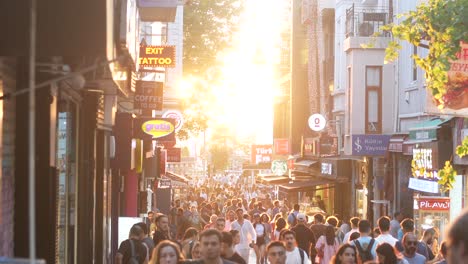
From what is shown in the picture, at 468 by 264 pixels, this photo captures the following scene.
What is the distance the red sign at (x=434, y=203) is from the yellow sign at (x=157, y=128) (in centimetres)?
711

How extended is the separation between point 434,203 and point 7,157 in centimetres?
1345

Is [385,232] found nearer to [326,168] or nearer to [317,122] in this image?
[326,168]

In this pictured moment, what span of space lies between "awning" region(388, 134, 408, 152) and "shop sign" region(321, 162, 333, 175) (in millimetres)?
8738

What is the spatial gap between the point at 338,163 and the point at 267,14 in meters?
28.3

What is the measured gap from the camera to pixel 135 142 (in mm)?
23719

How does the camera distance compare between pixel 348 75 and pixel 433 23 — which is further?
pixel 348 75

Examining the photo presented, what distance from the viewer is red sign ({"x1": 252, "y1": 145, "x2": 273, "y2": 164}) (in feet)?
239

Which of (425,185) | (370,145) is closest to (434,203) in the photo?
(425,185)

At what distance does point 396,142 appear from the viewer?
32125 millimetres

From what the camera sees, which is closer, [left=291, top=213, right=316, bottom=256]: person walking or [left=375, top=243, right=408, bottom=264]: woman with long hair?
[left=375, top=243, right=408, bottom=264]: woman with long hair

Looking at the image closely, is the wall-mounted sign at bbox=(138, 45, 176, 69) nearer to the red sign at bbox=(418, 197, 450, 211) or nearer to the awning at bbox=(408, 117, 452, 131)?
the awning at bbox=(408, 117, 452, 131)

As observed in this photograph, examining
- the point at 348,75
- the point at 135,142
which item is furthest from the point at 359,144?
the point at 135,142

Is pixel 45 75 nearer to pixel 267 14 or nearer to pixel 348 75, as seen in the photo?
pixel 348 75

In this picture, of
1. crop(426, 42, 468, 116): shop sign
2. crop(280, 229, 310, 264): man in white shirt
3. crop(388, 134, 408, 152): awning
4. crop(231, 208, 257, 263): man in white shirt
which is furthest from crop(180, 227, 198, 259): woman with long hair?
crop(388, 134, 408, 152): awning
